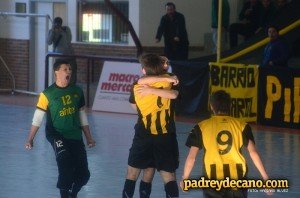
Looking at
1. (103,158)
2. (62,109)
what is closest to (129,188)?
(62,109)

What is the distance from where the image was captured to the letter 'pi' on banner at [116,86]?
2123 cm

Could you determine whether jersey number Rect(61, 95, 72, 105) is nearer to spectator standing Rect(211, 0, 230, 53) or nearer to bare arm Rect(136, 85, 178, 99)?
bare arm Rect(136, 85, 178, 99)

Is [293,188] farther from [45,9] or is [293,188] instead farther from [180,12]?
[45,9]

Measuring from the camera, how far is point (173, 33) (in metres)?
23.0

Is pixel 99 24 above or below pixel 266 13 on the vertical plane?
below

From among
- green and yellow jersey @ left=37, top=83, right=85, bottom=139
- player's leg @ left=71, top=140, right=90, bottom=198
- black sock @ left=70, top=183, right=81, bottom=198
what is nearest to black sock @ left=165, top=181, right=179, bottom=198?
player's leg @ left=71, top=140, right=90, bottom=198

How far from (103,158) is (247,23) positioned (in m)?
10.2

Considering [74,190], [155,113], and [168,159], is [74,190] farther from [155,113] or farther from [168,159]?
[155,113]

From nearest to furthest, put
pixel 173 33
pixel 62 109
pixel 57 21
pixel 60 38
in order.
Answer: pixel 62 109, pixel 173 33, pixel 57 21, pixel 60 38

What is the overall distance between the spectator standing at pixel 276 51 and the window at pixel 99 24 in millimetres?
6287

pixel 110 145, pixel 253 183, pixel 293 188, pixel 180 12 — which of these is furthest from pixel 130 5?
pixel 253 183

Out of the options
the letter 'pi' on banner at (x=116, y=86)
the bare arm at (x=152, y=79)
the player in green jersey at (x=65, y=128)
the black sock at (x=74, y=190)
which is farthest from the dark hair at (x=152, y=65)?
the letter 'pi' on banner at (x=116, y=86)

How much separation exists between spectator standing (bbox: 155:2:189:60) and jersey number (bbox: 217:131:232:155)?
14.4 metres

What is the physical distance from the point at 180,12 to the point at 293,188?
13.4 metres
